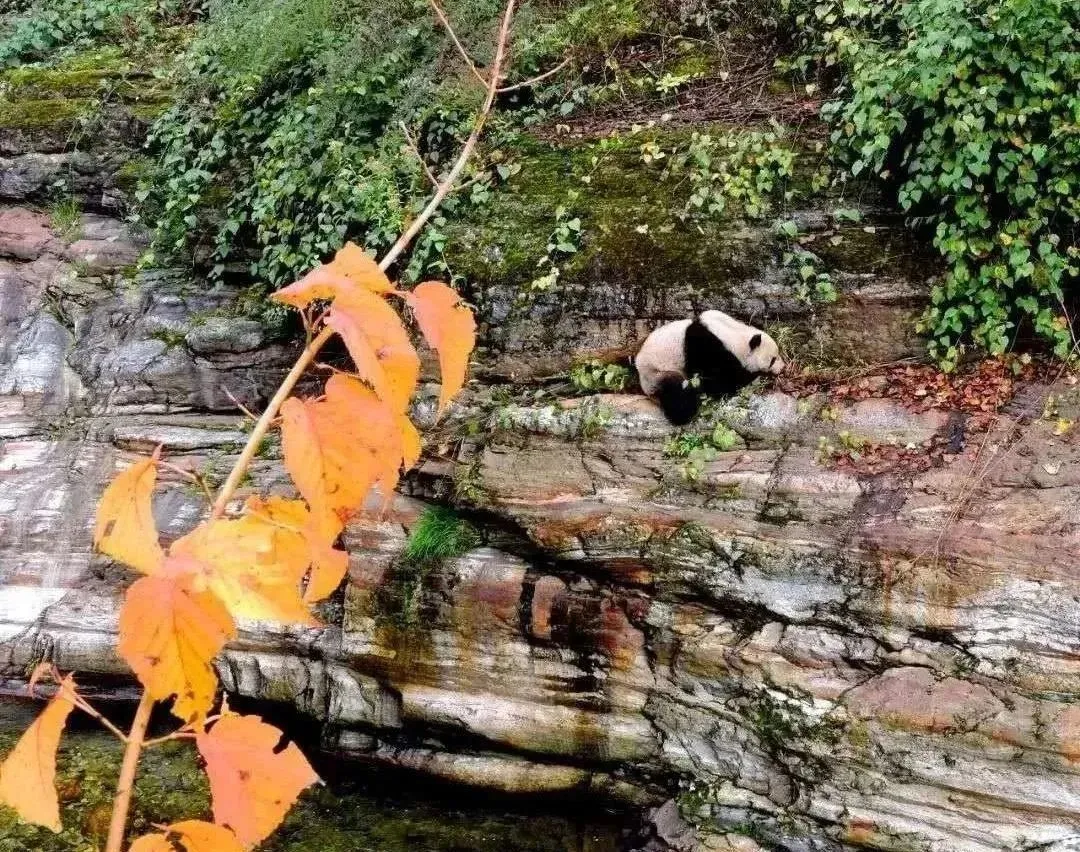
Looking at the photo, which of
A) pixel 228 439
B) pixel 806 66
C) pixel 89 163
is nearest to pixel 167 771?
pixel 228 439

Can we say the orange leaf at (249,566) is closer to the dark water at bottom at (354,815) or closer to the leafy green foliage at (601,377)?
the dark water at bottom at (354,815)

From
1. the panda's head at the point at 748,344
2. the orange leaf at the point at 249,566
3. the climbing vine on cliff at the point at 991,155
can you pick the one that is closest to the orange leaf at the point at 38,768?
the orange leaf at the point at 249,566

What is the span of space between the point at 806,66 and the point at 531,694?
4.93 meters

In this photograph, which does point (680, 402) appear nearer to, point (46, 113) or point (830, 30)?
point (830, 30)

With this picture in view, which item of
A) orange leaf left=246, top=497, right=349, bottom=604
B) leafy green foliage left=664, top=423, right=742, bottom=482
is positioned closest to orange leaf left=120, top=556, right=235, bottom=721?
orange leaf left=246, top=497, right=349, bottom=604

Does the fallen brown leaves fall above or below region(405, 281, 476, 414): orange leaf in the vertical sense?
above

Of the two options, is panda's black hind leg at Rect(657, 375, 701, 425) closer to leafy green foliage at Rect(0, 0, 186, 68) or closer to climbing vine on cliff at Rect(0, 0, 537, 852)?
climbing vine on cliff at Rect(0, 0, 537, 852)

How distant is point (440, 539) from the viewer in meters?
5.21

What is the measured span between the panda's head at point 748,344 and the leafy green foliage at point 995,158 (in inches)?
37.1

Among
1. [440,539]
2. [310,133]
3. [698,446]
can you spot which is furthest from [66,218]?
[698,446]

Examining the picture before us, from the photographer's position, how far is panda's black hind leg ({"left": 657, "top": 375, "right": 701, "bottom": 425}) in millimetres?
5211

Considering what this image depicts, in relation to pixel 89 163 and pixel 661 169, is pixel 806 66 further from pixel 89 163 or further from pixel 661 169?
pixel 89 163

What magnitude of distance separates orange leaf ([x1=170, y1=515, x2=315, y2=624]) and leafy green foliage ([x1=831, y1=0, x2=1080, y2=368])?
4881 mm

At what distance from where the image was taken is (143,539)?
3.28 feet
